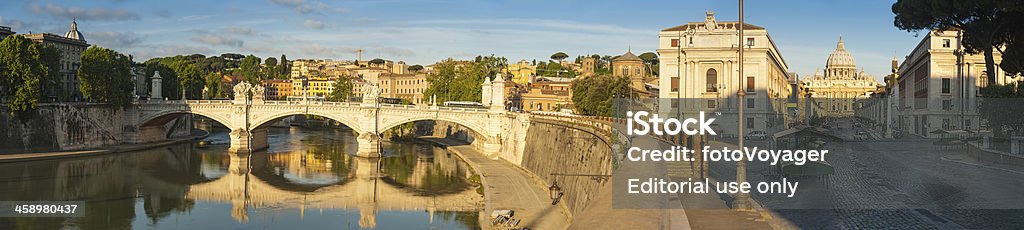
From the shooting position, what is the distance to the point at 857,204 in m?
16.3

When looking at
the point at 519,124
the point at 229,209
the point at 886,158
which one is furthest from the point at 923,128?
the point at 229,209

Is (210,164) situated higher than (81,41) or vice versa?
(81,41)

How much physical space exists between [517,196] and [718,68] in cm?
2050

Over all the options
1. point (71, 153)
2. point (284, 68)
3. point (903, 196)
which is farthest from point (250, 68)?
point (903, 196)

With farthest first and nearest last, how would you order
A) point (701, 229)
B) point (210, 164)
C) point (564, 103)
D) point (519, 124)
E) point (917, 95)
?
point (564, 103) → point (917, 95) → point (210, 164) → point (519, 124) → point (701, 229)

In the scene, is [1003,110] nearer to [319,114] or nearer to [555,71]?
[319,114]

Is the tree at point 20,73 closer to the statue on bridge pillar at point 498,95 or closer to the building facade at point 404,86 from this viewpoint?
the statue on bridge pillar at point 498,95

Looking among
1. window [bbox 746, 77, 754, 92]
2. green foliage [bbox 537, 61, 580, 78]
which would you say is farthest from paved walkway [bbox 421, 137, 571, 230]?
green foliage [bbox 537, 61, 580, 78]

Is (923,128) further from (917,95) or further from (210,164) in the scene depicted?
(210,164)

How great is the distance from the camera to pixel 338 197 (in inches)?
1363

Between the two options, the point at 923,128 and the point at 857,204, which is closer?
the point at 857,204

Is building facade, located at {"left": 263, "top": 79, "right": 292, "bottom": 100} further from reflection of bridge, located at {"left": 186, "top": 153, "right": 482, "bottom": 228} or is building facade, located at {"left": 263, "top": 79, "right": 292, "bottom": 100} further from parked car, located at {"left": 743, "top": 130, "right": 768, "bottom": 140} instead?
parked car, located at {"left": 743, "top": 130, "right": 768, "bottom": 140}

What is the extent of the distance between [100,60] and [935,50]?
54804mm

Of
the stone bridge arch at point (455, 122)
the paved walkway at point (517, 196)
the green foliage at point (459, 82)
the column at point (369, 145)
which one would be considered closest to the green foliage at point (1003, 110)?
the paved walkway at point (517, 196)
